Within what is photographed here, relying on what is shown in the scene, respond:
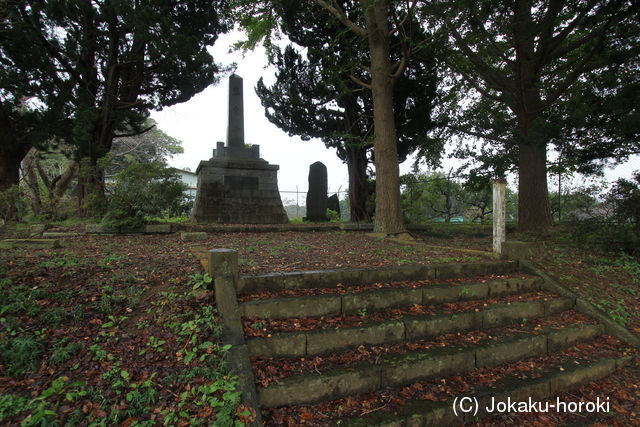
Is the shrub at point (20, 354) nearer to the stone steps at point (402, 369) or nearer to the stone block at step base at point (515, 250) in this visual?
the stone steps at point (402, 369)

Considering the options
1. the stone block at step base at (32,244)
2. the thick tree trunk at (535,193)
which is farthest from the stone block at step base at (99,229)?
the thick tree trunk at (535,193)

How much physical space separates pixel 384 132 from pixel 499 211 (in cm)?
392

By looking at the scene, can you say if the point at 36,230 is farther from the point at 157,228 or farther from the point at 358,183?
the point at 358,183

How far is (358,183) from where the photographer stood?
1209 cm

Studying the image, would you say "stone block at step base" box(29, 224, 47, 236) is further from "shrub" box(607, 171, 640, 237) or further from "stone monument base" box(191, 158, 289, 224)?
"shrub" box(607, 171, 640, 237)

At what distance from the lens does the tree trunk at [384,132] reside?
26.5ft

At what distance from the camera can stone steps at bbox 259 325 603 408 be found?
2303 mm

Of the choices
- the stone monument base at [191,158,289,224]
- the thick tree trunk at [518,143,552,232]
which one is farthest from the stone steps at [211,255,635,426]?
the stone monument base at [191,158,289,224]

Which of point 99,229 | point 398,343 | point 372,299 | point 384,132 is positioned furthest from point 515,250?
point 99,229

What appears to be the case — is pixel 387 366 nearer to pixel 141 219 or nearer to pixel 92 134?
pixel 141 219

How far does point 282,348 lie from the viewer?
2.63m

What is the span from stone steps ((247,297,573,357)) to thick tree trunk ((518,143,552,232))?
586 centimetres

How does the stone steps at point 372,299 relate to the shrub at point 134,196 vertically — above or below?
below

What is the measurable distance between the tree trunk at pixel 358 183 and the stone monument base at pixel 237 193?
9.20ft
